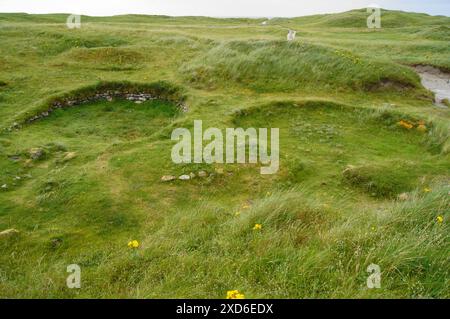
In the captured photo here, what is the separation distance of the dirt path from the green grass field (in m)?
0.68

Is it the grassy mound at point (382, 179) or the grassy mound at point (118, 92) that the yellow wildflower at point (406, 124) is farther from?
the grassy mound at point (118, 92)

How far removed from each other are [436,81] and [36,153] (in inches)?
899

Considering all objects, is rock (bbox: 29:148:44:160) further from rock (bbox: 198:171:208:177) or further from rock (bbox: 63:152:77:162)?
rock (bbox: 198:171:208:177)

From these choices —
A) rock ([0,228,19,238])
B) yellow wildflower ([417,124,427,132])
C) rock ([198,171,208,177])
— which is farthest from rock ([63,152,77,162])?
yellow wildflower ([417,124,427,132])

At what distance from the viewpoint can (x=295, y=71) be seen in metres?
21.9

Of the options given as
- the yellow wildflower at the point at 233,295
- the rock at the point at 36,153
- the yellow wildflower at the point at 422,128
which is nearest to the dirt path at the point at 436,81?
the yellow wildflower at the point at 422,128

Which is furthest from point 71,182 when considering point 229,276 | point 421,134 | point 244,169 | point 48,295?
point 421,134

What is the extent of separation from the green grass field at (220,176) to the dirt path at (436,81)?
2.24ft

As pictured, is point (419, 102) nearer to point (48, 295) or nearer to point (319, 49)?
point (319, 49)

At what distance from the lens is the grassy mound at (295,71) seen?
21.2 meters

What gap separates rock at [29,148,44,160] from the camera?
13905mm

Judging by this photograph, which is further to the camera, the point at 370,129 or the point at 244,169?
the point at 370,129

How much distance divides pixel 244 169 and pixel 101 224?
4953 millimetres

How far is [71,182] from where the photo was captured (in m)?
11.9
